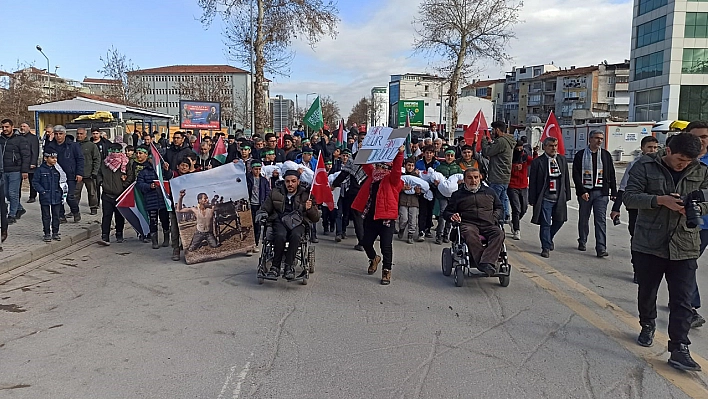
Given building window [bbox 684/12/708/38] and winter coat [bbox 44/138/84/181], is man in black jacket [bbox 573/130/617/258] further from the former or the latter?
building window [bbox 684/12/708/38]

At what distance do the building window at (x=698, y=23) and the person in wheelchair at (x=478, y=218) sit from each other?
56.3 m

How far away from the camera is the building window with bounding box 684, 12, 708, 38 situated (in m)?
52.1

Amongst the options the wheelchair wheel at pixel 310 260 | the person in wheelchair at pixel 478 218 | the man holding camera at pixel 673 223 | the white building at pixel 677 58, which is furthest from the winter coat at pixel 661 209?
the white building at pixel 677 58

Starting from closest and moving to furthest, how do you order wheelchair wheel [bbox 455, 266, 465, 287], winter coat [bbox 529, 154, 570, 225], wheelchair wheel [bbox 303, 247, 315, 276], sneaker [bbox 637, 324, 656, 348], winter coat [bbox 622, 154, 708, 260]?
winter coat [bbox 622, 154, 708, 260], sneaker [bbox 637, 324, 656, 348], wheelchair wheel [bbox 455, 266, 465, 287], wheelchair wheel [bbox 303, 247, 315, 276], winter coat [bbox 529, 154, 570, 225]

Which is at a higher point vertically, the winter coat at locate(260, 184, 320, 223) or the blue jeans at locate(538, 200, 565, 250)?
the winter coat at locate(260, 184, 320, 223)

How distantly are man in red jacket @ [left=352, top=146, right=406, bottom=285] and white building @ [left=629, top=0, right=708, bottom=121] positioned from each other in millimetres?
54875

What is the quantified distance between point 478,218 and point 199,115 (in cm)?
2076

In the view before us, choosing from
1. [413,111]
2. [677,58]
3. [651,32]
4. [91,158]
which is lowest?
[91,158]

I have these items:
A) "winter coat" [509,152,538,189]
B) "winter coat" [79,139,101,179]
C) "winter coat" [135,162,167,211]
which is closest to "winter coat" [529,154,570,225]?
"winter coat" [509,152,538,189]

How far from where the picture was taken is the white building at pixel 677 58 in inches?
2058

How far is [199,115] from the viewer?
84.1 ft

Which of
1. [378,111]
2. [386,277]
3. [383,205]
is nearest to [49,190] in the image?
[383,205]

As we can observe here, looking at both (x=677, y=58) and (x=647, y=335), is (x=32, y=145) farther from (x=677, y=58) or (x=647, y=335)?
(x=677, y=58)

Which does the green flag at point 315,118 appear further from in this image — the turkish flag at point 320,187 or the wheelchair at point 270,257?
the wheelchair at point 270,257
